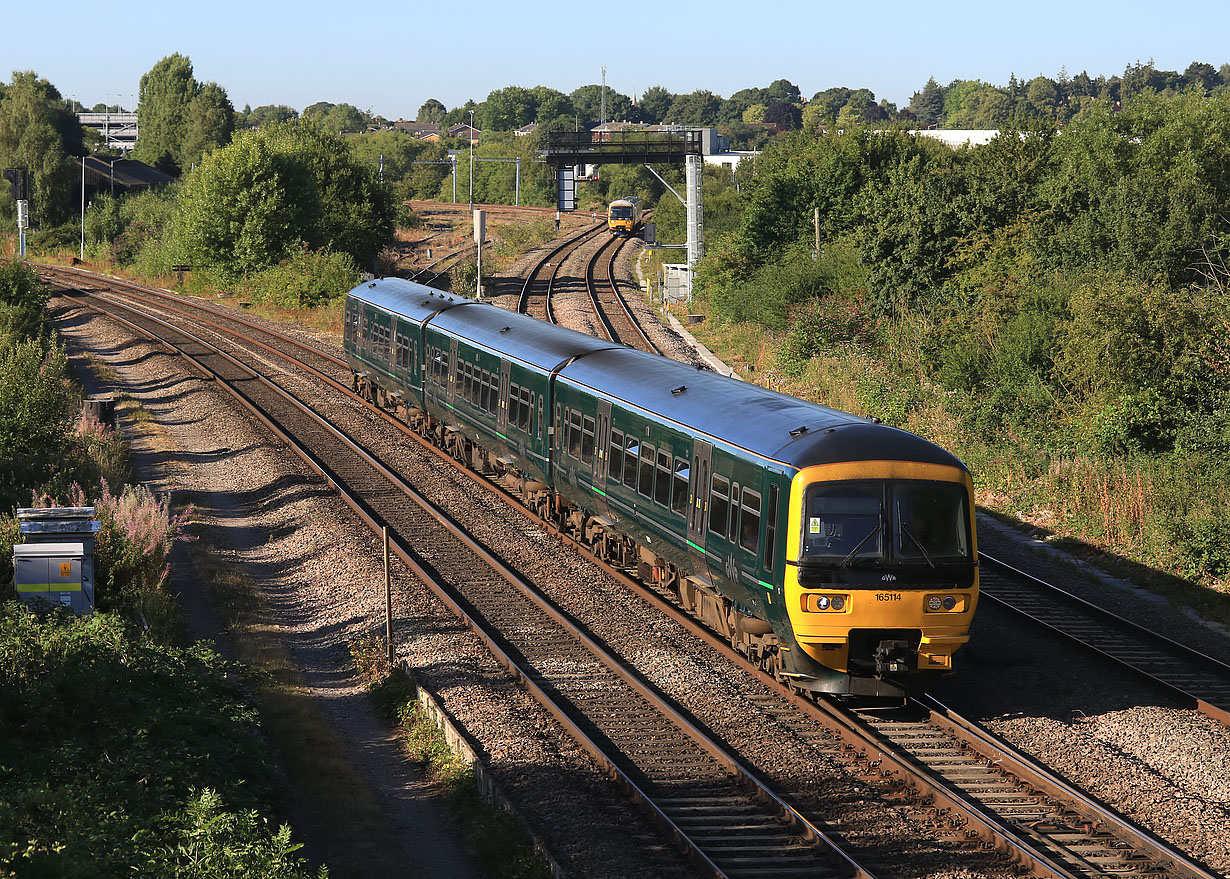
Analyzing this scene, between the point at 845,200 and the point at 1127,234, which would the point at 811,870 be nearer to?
the point at 1127,234

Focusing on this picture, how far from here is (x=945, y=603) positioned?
12.6 m

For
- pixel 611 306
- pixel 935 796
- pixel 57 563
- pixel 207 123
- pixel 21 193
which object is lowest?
pixel 935 796

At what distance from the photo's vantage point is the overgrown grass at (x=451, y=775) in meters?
10.3

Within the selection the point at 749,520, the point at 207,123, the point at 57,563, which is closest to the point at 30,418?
Answer: the point at 57,563

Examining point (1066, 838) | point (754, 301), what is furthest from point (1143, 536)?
point (754, 301)

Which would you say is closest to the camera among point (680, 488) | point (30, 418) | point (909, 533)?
point (909, 533)

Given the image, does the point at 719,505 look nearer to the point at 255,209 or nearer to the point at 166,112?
the point at 255,209

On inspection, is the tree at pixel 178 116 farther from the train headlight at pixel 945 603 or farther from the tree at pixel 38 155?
the train headlight at pixel 945 603

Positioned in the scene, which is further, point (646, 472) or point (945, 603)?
point (646, 472)

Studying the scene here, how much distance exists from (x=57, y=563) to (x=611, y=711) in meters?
6.70

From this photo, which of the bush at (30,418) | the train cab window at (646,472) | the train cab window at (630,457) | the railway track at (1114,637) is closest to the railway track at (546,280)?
the bush at (30,418)

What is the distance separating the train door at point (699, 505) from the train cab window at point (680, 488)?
14cm

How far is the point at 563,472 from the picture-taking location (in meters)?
19.4

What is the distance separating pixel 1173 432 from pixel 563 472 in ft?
38.8
